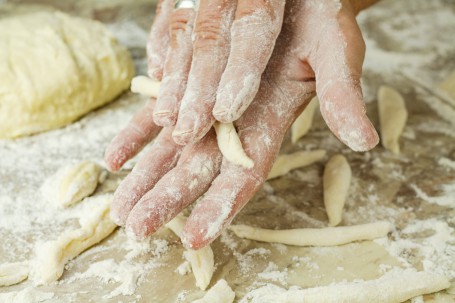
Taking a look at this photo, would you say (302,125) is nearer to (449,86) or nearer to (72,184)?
(449,86)

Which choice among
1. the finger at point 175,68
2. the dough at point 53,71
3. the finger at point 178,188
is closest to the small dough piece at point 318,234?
the finger at point 178,188

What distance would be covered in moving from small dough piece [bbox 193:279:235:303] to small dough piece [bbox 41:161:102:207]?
75cm

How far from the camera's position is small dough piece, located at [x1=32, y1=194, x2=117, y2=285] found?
1.71 meters

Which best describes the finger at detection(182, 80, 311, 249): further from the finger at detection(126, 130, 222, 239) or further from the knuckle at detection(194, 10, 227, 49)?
the knuckle at detection(194, 10, 227, 49)

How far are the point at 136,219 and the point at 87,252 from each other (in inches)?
16.7

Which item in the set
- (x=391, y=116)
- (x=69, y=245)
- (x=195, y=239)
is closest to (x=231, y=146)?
(x=195, y=239)

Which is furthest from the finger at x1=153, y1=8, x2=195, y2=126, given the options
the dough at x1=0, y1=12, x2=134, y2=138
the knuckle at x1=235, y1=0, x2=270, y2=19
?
the dough at x1=0, y1=12, x2=134, y2=138

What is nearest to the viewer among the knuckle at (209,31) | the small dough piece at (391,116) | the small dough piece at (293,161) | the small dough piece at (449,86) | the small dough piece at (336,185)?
the knuckle at (209,31)

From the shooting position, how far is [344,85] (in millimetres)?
1603

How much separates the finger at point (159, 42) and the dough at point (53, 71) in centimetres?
65

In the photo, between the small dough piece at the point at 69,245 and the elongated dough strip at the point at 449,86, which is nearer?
the small dough piece at the point at 69,245

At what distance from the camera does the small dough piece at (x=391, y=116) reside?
2.50 meters

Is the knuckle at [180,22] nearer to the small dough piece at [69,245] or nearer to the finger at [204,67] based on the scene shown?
the finger at [204,67]

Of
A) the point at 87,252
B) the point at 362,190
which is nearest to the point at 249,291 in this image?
the point at 87,252
